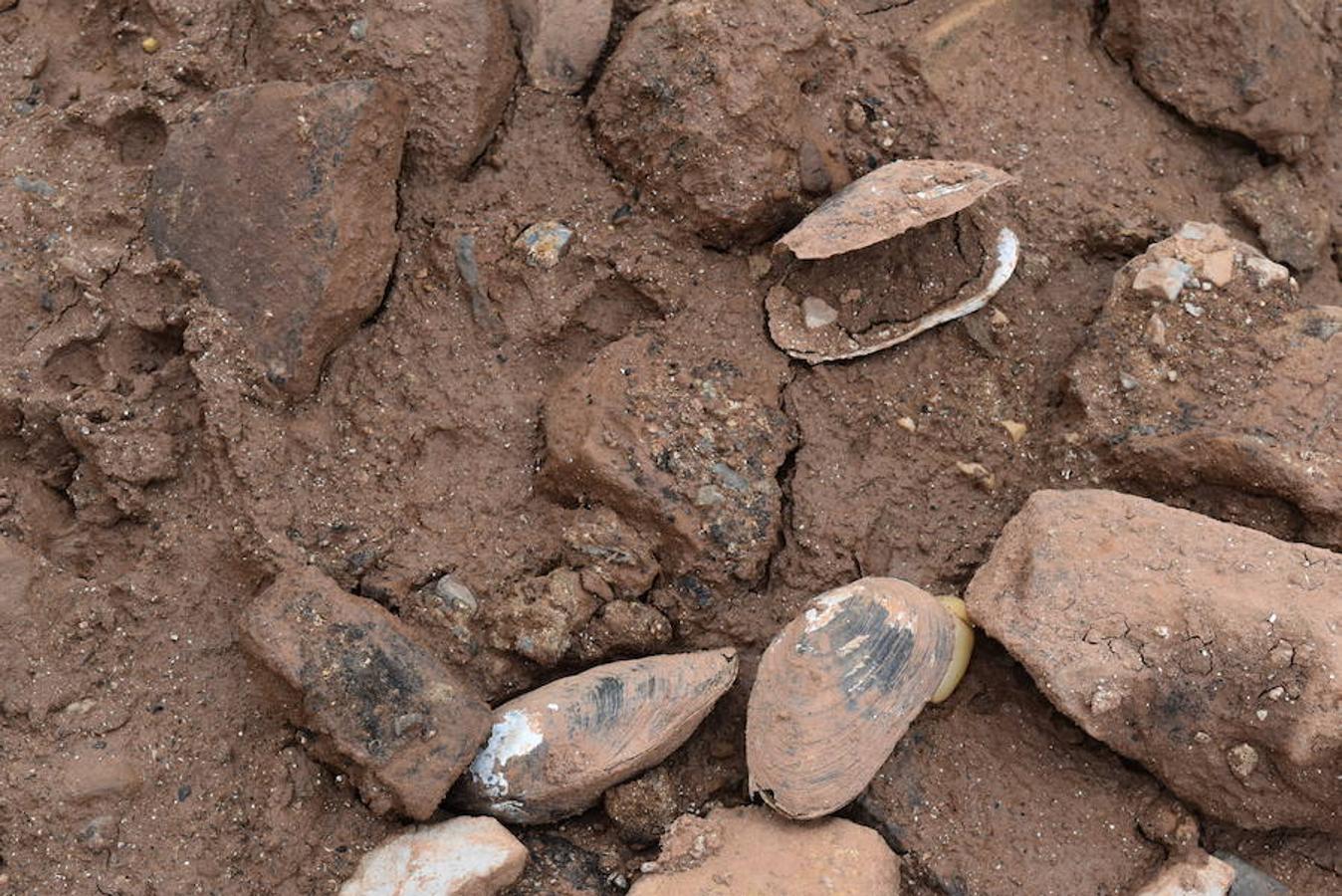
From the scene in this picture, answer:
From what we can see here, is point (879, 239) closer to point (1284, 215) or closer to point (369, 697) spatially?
point (1284, 215)

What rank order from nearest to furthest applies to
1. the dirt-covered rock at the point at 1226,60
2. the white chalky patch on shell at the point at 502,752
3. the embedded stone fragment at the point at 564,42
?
the white chalky patch on shell at the point at 502,752, the embedded stone fragment at the point at 564,42, the dirt-covered rock at the point at 1226,60

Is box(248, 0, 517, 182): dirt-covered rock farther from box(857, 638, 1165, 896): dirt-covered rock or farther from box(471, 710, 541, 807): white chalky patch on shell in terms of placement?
box(857, 638, 1165, 896): dirt-covered rock

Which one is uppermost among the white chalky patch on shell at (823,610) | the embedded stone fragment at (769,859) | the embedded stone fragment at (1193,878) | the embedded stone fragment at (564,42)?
the embedded stone fragment at (564,42)

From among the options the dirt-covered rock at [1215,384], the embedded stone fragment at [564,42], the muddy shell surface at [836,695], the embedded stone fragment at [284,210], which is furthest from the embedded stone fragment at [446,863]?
the embedded stone fragment at [564,42]

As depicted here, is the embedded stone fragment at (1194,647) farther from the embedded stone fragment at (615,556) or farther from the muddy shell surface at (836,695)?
the embedded stone fragment at (615,556)

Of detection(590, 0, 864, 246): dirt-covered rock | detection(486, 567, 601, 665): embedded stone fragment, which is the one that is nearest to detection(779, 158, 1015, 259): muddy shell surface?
detection(590, 0, 864, 246): dirt-covered rock

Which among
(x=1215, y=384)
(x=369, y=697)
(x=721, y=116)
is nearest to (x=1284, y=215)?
(x=1215, y=384)
